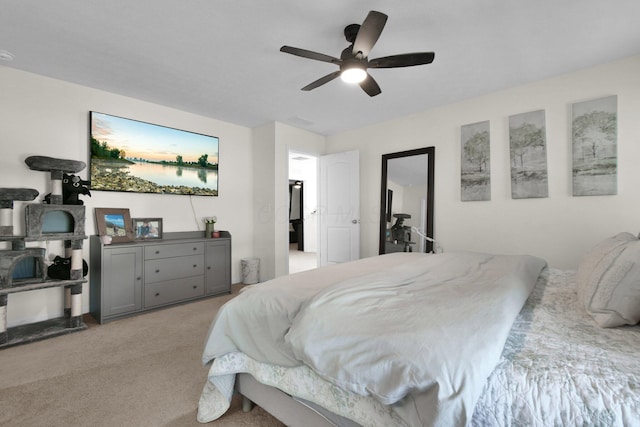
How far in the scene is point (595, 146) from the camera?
280 cm

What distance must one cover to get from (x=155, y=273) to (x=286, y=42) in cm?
287

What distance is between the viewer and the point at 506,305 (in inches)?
46.8

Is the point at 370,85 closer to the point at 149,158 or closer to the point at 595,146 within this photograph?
the point at 595,146

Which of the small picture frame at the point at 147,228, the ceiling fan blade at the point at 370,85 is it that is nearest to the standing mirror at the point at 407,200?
the ceiling fan blade at the point at 370,85

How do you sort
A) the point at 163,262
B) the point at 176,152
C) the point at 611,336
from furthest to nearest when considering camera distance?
1. the point at 176,152
2. the point at 163,262
3. the point at 611,336

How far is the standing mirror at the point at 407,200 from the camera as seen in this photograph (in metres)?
3.94

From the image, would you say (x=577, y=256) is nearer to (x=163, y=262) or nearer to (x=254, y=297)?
(x=254, y=297)

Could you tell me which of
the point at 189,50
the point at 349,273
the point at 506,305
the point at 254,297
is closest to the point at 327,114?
the point at 189,50

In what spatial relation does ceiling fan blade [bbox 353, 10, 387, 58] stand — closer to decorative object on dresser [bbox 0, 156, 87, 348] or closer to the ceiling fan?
the ceiling fan

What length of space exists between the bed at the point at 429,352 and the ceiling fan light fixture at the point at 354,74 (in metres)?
1.52

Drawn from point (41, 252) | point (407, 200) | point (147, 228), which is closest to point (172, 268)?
point (147, 228)

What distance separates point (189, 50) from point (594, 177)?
3.98 metres

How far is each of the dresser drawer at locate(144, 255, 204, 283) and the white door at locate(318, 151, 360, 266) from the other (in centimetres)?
210

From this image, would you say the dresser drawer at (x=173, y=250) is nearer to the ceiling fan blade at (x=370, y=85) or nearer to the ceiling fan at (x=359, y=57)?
the ceiling fan at (x=359, y=57)
